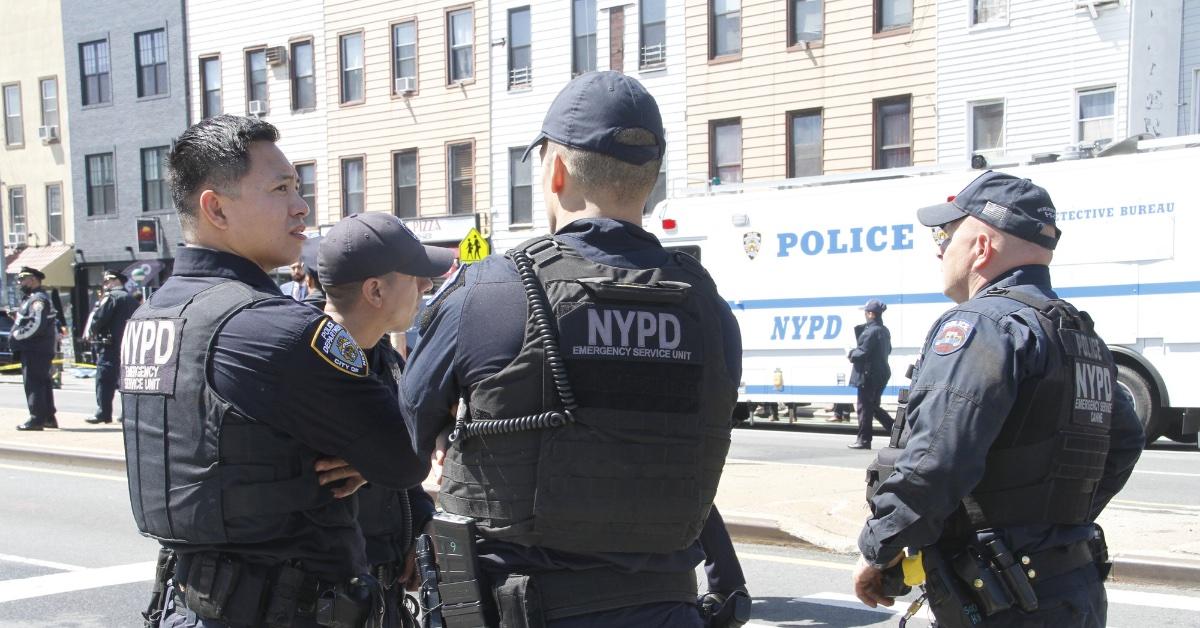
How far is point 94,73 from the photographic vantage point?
114 feet

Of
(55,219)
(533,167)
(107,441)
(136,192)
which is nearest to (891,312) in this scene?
(107,441)

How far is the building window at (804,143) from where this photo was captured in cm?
2241

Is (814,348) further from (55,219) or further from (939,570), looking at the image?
(55,219)

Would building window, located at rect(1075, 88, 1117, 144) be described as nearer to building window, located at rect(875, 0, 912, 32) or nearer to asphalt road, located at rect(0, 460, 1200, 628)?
building window, located at rect(875, 0, 912, 32)

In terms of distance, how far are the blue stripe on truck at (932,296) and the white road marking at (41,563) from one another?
31.2 feet

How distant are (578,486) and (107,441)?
11822 mm

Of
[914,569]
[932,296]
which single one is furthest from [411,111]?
[914,569]

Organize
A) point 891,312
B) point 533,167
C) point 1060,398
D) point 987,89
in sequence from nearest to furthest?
point 1060,398, point 891,312, point 987,89, point 533,167

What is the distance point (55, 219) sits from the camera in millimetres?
35969

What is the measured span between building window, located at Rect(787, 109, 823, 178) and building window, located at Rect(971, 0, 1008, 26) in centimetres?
336

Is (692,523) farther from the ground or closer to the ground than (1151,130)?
closer to the ground

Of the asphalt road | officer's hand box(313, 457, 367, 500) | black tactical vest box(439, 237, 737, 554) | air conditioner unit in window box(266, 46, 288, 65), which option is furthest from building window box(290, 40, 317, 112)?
black tactical vest box(439, 237, 737, 554)

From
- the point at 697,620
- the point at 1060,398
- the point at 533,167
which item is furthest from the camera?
the point at 533,167

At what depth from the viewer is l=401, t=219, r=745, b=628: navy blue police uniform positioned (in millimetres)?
2395
